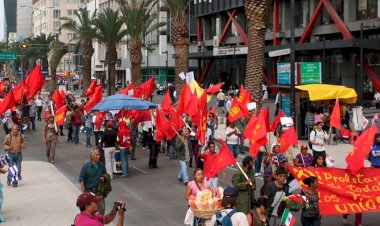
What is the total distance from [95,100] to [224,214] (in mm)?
16959

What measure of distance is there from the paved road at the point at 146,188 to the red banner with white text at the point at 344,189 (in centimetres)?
99

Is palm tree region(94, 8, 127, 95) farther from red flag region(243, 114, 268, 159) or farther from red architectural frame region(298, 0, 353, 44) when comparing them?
red flag region(243, 114, 268, 159)

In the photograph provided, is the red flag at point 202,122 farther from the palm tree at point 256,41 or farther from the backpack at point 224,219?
the palm tree at point 256,41

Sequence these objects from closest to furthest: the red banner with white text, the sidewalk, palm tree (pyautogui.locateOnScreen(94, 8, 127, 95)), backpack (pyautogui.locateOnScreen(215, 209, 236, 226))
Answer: backpack (pyautogui.locateOnScreen(215, 209, 236, 226)), the red banner with white text, the sidewalk, palm tree (pyautogui.locateOnScreen(94, 8, 127, 95))

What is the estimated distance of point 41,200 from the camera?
13016 mm

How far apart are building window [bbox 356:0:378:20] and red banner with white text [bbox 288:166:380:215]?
98.1ft

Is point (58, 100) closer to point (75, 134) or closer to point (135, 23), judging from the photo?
point (75, 134)

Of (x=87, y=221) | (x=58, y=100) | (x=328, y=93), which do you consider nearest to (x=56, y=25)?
(x=58, y=100)

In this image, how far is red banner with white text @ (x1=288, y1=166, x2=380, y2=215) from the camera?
31.6 feet

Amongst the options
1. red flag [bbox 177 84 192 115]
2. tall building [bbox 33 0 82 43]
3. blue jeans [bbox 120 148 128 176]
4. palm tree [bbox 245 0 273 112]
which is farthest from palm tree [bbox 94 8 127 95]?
tall building [bbox 33 0 82 43]

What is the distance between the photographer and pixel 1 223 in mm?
10984

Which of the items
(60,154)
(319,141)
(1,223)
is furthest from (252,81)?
(1,223)

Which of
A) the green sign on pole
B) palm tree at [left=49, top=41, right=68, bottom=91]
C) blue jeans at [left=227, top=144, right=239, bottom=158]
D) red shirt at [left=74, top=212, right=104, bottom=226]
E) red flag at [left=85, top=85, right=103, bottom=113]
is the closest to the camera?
red shirt at [left=74, top=212, right=104, bottom=226]

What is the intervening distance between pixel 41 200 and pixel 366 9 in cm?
3068
